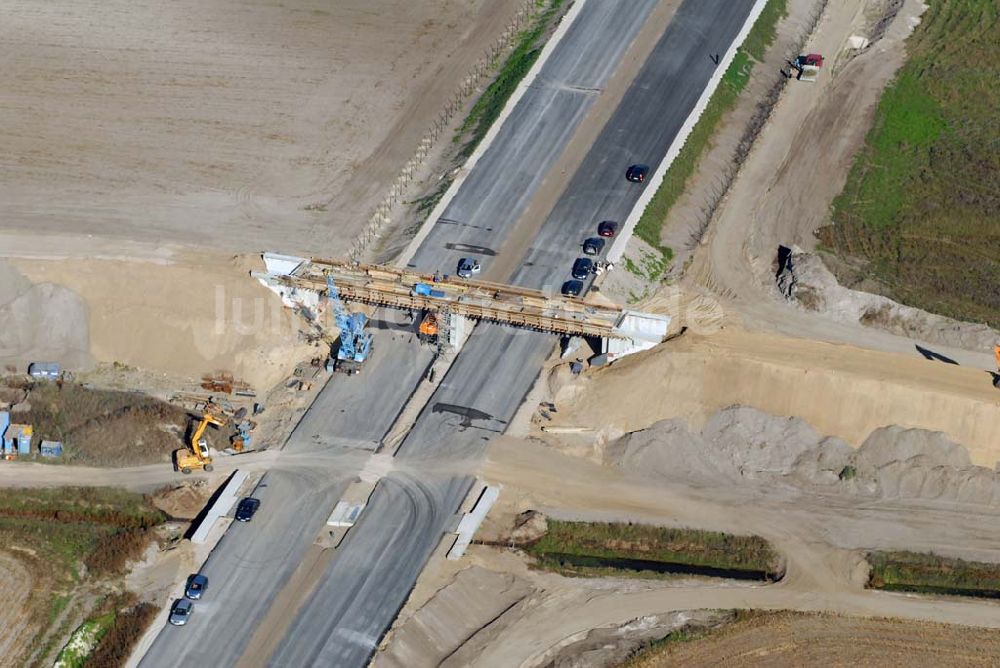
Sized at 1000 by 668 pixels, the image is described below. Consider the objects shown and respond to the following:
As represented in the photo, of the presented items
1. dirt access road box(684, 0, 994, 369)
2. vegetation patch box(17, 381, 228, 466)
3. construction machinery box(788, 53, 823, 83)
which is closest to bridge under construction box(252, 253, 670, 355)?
dirt access road box(684, 0, 994, 369)

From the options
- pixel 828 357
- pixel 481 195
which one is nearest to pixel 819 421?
pixel 828 357

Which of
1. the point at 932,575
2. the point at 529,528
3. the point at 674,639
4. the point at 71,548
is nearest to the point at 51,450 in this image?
the point at 71,548

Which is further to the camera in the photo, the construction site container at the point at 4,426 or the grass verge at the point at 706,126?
the grass verge at the point at 706,126

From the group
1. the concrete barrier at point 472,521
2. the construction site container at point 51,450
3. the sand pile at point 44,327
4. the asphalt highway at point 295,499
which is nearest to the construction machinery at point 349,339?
the asphalt highway at point 295,499

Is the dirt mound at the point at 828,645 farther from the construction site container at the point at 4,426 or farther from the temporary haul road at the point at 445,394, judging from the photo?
the construction site container at the point at 4,426

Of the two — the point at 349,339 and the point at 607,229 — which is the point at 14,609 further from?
the point at 607,229

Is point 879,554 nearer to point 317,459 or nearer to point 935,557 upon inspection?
point 935,557
